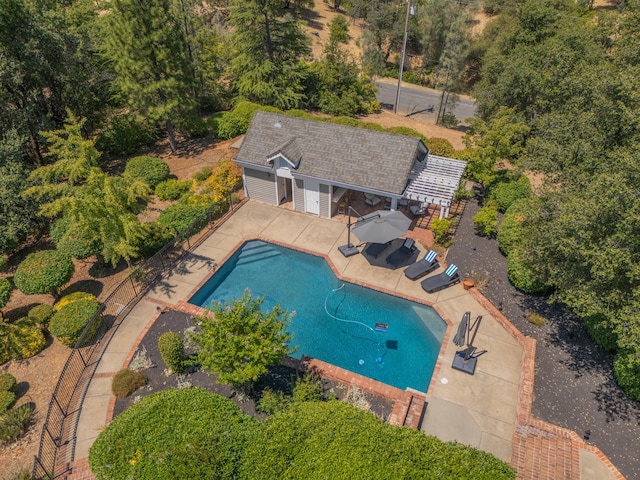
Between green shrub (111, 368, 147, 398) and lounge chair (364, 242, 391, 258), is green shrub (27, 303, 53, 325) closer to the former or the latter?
green shrub (111, 368, 147, 398)

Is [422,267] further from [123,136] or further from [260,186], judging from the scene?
[123,136]

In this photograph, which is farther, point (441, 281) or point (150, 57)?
point (150, 57)

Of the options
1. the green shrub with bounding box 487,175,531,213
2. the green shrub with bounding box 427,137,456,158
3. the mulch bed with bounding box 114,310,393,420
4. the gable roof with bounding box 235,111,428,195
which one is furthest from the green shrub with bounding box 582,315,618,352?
the green shrub with bounding box 427,137,456,158

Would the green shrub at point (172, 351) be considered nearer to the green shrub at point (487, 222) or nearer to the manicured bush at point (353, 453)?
the manicured bush at point (353, 453)

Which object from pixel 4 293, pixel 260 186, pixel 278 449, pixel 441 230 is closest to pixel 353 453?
pixel 278 449

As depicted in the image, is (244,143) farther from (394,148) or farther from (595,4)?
(595,4)
